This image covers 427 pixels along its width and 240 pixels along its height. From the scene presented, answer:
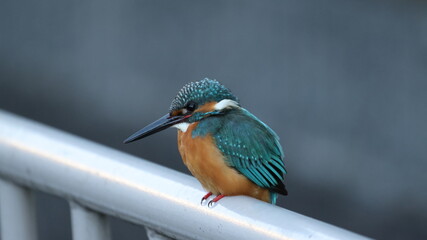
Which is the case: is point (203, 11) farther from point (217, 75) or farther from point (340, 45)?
point (340, 45)

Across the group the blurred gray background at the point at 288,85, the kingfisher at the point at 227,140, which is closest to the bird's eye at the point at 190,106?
the kingfisher at the point at 227,140

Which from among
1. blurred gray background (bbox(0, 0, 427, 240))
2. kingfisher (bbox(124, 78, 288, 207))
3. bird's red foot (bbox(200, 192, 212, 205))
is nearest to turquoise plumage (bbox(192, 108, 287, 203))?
kingfisher (bbox(124, 78, 288, 207))

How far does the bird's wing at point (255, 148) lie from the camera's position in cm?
156

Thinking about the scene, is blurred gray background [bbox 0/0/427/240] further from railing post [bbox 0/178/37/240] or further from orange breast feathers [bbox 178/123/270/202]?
railing post [bbox 0/178/37/240]

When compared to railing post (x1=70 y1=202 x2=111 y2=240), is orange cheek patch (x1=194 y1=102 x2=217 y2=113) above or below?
above

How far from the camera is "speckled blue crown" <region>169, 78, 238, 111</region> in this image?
5.07 feet

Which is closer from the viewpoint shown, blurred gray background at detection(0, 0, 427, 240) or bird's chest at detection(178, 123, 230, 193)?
bird's chest at detection(178, 123, 230, 193)

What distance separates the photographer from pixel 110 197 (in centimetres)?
136

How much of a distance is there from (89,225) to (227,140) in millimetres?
327

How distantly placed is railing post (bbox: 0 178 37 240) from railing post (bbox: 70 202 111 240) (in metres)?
0.15

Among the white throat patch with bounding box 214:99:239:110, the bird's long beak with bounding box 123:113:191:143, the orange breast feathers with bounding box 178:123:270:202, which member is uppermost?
the white throat patch with bounding box 214:99:239:110

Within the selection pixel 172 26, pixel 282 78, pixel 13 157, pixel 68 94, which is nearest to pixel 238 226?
pixel 13 157

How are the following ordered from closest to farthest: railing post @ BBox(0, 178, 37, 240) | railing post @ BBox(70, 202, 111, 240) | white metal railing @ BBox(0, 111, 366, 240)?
white metal railing @ BBox(0, 111, 366, 240), railing post @ BBox(70, 202, 111, 240), railing post @ BBox(0, 178, 37, 240)

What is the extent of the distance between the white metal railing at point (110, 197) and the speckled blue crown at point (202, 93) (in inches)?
8.1
